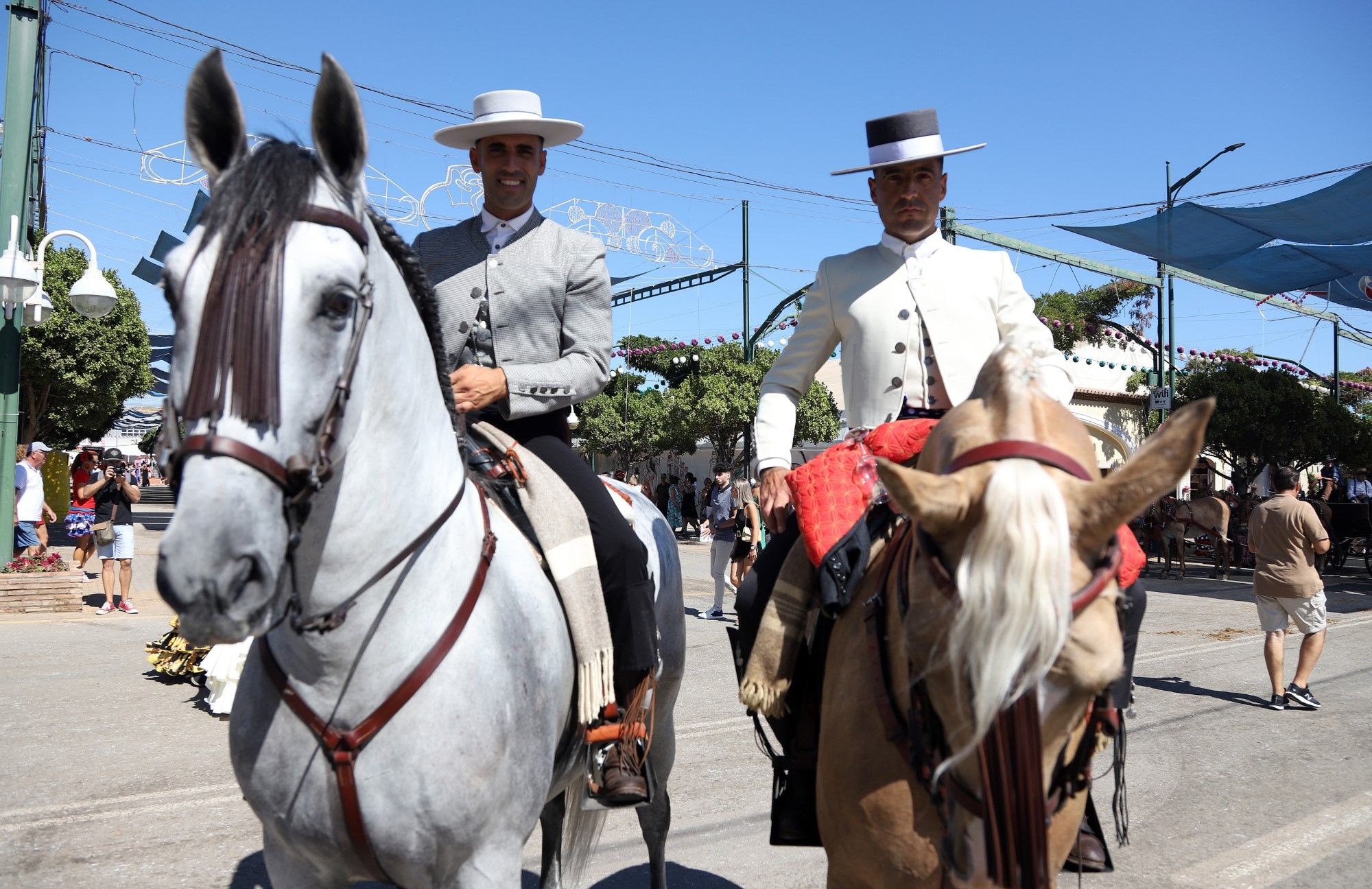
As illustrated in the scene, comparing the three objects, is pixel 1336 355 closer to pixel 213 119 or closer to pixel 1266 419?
pixel 1266 419

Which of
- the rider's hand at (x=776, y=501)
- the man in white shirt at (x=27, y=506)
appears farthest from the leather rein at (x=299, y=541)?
the man in white shirt at (x=27, y=506)

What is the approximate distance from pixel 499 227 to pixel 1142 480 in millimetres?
2396

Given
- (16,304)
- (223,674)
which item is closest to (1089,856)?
(223,674)

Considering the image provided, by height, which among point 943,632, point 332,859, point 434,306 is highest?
point 434,306

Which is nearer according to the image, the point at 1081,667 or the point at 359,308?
the point at 1081,667

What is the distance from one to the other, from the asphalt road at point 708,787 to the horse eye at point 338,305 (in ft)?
10.6

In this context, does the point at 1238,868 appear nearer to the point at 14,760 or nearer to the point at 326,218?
the point at 326,218

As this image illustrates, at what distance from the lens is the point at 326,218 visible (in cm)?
200

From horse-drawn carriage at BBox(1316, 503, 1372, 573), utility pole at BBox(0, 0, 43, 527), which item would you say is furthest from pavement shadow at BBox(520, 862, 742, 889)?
horse-drawn carriage at BBox(1316, 503, 1372, 573)

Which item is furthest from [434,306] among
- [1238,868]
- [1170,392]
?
[1170,392]

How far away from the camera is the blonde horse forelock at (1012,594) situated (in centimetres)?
164

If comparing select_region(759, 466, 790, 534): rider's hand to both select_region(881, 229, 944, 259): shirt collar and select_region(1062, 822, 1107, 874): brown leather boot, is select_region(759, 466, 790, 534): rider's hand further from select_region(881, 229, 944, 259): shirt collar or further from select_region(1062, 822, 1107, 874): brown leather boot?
select_region(1062, 822, 1107, 874): brown leather boot

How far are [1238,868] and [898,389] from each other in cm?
333

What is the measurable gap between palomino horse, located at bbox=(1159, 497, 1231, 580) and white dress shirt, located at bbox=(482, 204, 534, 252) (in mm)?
19980
